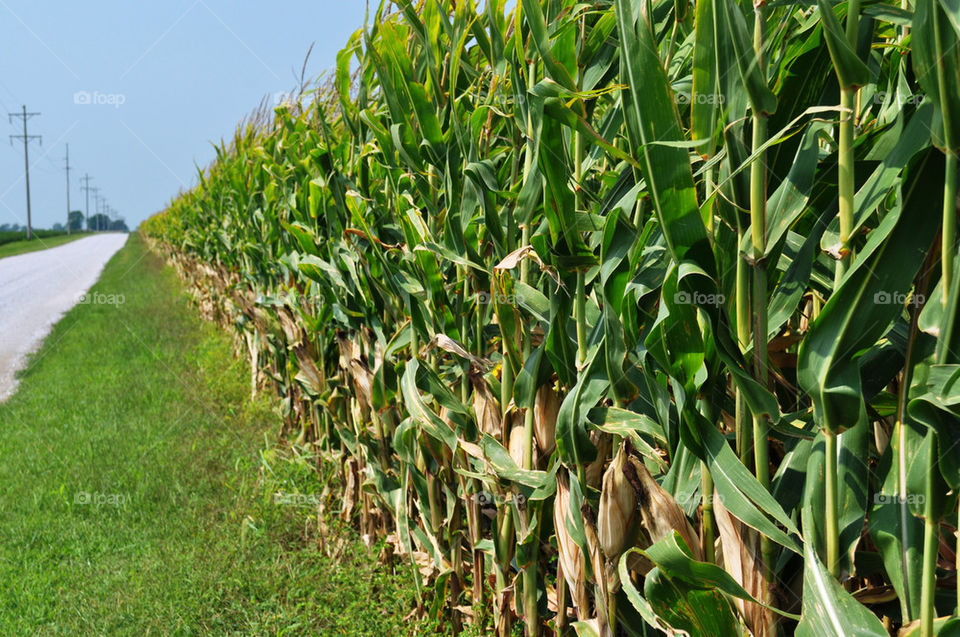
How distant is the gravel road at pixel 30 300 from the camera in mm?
7629

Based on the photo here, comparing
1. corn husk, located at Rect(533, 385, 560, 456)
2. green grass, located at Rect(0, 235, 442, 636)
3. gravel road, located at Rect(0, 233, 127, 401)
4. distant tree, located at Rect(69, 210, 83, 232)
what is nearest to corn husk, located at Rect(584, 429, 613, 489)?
corn husk, located at Rect(533, 385, 560, 456)

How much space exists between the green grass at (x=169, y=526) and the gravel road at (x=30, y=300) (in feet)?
5.04

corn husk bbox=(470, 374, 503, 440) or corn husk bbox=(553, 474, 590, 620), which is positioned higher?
corn husk bbox=(470, 374, 503, 440)

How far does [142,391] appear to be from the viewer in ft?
18.5

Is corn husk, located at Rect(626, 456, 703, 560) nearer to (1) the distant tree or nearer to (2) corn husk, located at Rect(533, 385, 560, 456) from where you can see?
(2) corn husk, located at Rect(533, 385, 560, 456)

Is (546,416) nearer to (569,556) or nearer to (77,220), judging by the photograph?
(569,556)

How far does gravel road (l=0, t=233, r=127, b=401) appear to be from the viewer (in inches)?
300

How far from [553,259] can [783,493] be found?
21.5 inches

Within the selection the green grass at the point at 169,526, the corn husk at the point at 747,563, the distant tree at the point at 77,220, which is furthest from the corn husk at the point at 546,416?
the distant tree at the point at 77,220

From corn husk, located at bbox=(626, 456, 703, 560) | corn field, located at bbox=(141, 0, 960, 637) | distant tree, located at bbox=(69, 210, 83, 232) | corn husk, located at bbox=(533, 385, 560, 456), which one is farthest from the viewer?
distant tree, located at bbox=(69, 210, 83, 232)

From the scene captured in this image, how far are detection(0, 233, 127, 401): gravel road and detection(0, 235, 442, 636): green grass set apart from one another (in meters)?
1.54

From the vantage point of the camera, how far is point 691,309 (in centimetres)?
101

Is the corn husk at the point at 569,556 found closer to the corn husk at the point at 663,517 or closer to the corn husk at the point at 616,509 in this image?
the corn husk at the point at 616,509

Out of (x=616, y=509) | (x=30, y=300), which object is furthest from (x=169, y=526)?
(x=30, y=300)
